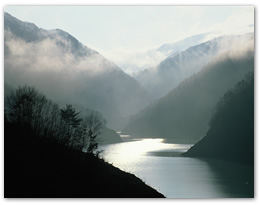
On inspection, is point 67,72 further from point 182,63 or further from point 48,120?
point 182,63

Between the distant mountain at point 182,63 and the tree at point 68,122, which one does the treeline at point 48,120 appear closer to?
the tree at point 68,122

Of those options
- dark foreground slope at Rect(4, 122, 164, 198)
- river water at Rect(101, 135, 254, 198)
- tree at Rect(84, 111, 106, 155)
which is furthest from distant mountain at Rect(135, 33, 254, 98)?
dark foreground slope at Rect(4, 122, 164, 198)

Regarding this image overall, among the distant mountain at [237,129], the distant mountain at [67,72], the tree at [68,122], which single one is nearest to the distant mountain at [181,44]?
the distant mountain at [67,72]

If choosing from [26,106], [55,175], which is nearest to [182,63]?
[26,106]

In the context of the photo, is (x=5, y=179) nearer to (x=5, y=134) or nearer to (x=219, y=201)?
(x=5, y=134)

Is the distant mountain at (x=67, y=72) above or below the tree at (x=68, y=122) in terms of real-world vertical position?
above

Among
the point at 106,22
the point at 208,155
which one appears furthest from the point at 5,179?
the point at 208,155
